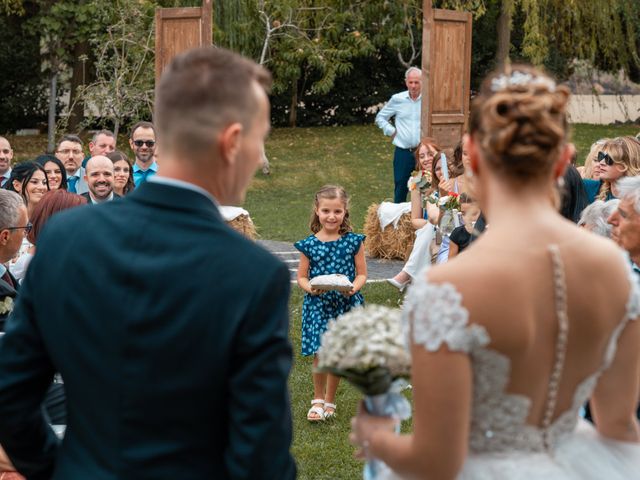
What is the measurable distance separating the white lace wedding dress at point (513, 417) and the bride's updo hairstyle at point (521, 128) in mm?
219

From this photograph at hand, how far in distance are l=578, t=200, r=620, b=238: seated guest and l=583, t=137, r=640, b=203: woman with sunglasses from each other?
8.94ft

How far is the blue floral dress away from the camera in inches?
305

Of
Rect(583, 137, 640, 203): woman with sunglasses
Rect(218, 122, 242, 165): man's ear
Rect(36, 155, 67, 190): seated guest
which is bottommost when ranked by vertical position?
Rect(36, 155, 67, 190): seated guest

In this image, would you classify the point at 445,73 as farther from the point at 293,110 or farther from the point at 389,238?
the point at 293,110

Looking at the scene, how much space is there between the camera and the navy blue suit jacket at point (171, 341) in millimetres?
2357

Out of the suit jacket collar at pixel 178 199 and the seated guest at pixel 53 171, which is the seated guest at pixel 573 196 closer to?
the seated guest at pixel 53 171

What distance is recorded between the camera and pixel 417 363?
2490mm

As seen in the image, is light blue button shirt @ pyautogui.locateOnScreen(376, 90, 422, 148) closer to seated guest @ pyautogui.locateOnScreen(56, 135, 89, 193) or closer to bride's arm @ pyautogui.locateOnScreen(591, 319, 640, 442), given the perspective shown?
seated guest @ pyautogui.locateOnScreen(56, 135, 89, 193)

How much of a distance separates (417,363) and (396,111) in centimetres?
1467

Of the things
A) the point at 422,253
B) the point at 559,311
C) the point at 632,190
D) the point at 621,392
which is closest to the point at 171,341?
the point at 559,311

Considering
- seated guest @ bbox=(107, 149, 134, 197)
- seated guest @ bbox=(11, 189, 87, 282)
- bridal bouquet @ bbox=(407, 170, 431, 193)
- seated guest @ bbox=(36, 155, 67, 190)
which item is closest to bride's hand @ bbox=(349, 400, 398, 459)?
seated guest @ bbox=(11, 189, 87, 282)

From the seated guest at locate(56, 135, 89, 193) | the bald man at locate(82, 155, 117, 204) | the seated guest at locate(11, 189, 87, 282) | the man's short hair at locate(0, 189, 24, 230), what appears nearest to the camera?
the man's short hair at locate(0, 189, 24, 230)

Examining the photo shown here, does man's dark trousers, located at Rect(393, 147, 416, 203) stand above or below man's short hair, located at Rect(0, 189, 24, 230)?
below

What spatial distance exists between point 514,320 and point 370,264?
1189 centimetres
